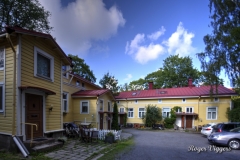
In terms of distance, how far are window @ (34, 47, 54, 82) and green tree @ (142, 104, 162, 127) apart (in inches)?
759

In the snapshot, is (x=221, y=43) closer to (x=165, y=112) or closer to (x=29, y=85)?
(x=165, y=112)

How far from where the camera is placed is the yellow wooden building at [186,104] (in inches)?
960

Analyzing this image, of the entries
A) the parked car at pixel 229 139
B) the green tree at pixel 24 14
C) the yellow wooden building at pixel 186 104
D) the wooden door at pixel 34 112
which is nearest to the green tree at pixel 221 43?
the yellow wooden building at pixel 186 104

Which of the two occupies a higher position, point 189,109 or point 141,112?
point 189,109

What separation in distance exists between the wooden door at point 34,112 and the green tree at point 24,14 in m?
15.5

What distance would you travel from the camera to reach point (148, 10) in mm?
14281

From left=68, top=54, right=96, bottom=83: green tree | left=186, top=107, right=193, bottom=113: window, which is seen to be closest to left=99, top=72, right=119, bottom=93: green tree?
left=68, top=54, right=96, bottom=83: green tree

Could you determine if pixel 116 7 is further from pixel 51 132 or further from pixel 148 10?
pixel 51 132

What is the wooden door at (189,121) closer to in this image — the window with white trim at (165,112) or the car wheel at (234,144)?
the window with white trim at (165,112)

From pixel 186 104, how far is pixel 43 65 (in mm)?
22068

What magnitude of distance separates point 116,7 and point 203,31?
1032 centimetres

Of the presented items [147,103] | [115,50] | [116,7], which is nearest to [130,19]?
[116,7]

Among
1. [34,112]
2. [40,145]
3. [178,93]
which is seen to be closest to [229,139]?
[40,145]

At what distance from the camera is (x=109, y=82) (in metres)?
37.7
